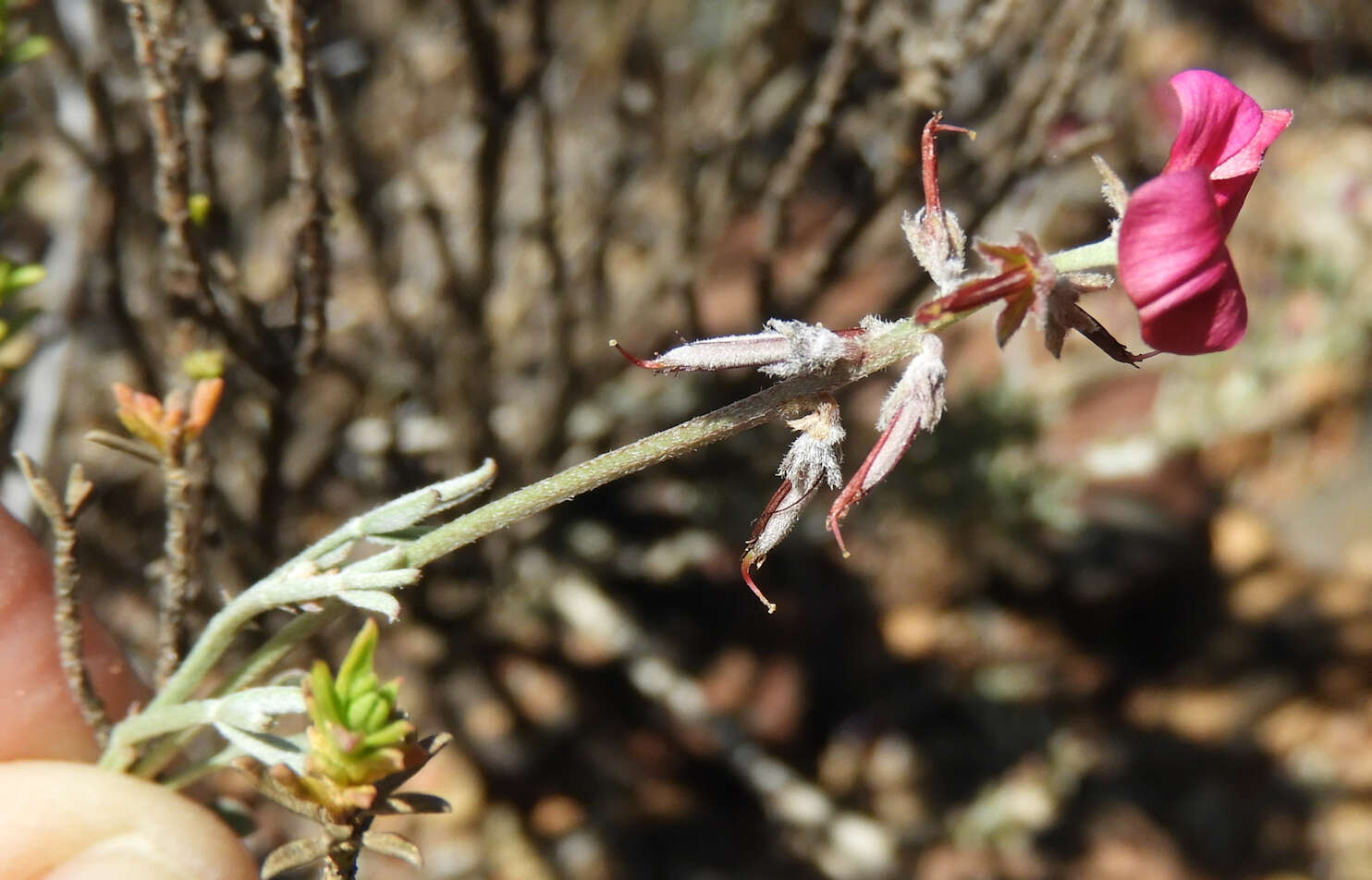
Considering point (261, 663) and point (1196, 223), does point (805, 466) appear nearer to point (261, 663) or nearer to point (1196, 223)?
point (1196, 223)

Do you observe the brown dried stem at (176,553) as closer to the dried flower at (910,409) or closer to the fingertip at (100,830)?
the fingertip at (100,830)

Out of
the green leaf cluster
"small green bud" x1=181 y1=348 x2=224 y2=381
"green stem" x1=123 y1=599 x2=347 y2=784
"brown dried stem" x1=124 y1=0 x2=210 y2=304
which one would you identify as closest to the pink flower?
the green leaf cluster

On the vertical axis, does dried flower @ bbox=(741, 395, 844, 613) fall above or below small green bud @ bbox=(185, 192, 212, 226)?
below

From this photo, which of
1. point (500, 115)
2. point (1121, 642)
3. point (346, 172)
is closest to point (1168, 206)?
point (500, 115)

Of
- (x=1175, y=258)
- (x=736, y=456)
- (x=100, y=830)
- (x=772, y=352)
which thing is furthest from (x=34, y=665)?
(x=736, y=456)

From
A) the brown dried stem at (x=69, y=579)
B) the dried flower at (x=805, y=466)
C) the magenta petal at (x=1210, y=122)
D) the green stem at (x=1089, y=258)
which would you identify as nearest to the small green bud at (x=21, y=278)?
the brown dried stem at (x=69, y=579)

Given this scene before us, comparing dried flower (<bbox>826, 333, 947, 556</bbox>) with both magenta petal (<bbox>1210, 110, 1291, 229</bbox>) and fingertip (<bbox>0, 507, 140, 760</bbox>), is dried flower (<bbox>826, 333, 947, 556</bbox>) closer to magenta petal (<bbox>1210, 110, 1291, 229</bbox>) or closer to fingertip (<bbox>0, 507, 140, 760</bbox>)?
magenta petal (<bbox>1210, 110, 1291, 229</bbox>)
